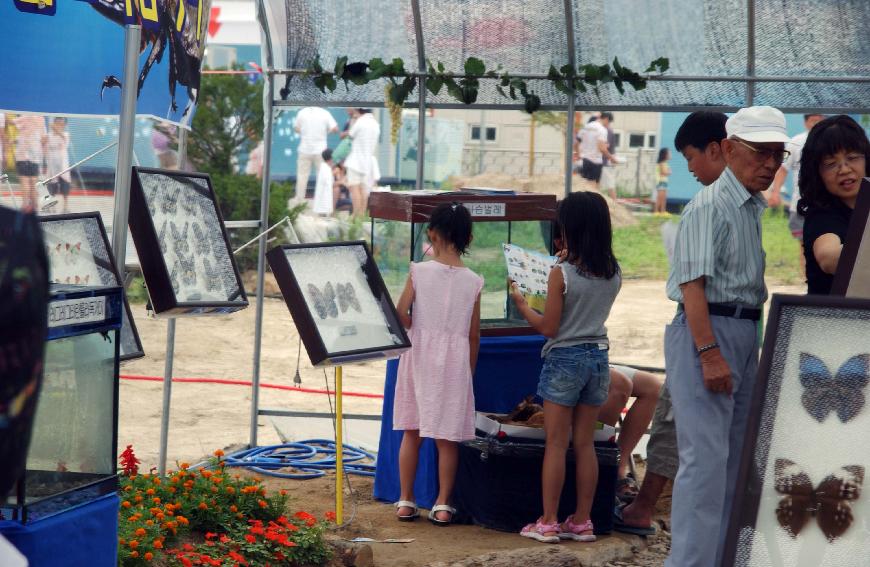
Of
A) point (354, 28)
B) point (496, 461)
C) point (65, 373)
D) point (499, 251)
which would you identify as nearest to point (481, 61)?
point (354, 28)

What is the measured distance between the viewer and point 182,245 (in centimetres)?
491

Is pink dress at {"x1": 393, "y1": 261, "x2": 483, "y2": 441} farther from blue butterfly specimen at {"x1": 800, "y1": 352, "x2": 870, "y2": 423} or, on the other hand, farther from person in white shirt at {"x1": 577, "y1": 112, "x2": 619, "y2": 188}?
person in white shirt at {"x1": 577, "y1": 112, "x2": 619, "y2": 188}

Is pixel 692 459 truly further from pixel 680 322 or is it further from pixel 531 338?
pixel 531 338

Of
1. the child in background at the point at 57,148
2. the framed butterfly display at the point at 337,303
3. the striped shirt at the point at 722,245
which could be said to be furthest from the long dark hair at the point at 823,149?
the child in background at the point at 57,148

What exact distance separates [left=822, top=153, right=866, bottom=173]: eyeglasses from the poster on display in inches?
75.4

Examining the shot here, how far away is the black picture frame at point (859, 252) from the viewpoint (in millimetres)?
3406

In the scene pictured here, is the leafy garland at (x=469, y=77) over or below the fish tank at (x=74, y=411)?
over

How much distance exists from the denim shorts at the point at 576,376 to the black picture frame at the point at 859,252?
1.99 meters

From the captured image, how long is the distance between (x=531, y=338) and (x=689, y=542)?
81.4 inches

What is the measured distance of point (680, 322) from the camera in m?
4.24

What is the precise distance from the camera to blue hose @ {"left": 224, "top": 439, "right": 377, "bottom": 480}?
6934 millimetres

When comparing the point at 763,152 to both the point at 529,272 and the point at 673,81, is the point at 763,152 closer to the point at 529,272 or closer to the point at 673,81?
the point at 529,272

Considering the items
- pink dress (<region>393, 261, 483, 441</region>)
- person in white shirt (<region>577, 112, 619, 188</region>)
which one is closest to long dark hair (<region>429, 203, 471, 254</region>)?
pink dress (<region>393, 261, 483, 441</region>)

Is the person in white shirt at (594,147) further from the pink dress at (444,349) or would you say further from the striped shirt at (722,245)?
the striped shirt at (722,245)
